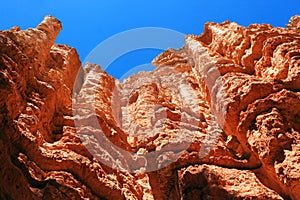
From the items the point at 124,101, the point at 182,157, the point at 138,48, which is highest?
the point at 138,48

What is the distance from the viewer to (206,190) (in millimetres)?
8602

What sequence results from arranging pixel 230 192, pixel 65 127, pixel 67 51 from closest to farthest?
pixel 230 192
pixel 65 127
pixel 67 51

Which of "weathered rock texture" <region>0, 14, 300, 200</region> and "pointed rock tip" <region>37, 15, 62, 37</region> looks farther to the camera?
"pointed rock tip" <region>37, 15, 62, 37</region>

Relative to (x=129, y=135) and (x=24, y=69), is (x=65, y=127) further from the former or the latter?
(x=129, y=135)

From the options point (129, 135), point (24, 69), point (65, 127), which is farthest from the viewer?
point (129, 135)

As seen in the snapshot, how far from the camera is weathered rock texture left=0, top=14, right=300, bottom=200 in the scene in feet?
25.5

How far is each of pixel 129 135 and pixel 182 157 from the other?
5.43 m

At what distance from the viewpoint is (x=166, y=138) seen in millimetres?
11867

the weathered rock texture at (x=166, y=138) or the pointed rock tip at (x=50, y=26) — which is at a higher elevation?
the pointed rock tip at (x=50, y=26)

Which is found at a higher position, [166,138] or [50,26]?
[50,26]

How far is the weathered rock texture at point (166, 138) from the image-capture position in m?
7.77

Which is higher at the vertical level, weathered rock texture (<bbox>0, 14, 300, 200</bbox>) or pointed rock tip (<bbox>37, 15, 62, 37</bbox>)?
pointed rock tip (<bbox>37, 15, 62, 37</bbox>)

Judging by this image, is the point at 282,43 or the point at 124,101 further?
the point at 124,101

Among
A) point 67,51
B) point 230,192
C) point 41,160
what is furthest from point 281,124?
point 67,51
